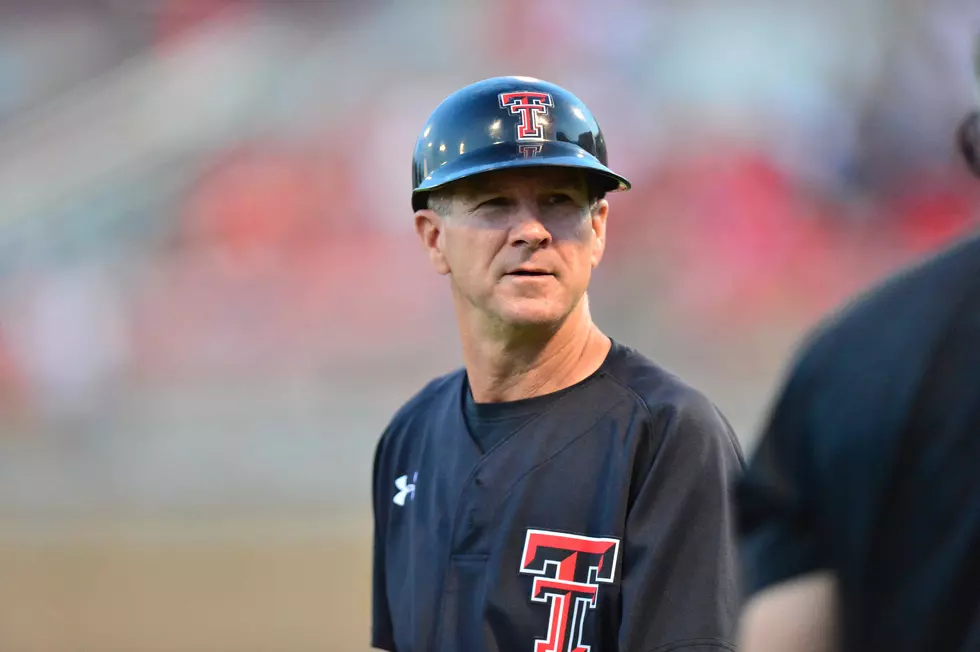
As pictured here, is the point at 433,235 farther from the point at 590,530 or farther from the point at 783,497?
the point at 783,497

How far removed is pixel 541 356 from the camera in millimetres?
1764

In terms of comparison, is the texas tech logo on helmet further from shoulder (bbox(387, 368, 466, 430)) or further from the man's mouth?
shoulder (bbox(387, 368, 466, 430))

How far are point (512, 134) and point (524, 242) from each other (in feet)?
0.64

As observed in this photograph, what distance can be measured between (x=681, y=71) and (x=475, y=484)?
4.99 metres

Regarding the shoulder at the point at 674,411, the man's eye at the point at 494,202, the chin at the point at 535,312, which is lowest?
the shoulder at the point at 674,411

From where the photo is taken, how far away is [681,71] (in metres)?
6.16

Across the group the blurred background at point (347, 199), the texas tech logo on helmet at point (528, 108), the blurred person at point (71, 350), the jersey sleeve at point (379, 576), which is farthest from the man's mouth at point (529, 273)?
the blurred person at point (71, 350)

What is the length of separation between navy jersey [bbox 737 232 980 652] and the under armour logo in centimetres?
137

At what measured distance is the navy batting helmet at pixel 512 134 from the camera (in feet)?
5.61

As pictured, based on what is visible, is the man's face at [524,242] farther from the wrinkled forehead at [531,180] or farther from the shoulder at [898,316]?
the shoulder at [898,316]

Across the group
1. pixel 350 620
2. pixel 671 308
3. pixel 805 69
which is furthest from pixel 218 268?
pixel 805 69

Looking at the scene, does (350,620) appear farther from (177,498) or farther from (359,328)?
(359,328)

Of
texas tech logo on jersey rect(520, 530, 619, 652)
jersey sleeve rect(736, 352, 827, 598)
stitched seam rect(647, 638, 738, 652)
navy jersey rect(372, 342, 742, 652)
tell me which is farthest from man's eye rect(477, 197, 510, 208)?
jersey sleeve rect(736, 352, 827, 598)

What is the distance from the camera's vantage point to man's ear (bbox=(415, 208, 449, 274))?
1894 millimetres
